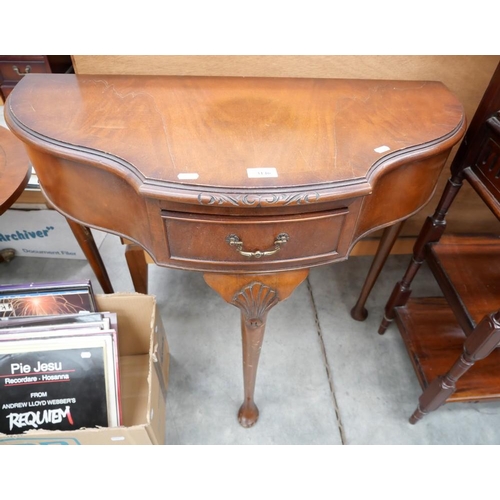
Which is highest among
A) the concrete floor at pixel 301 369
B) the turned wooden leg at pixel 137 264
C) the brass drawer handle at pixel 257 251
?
the brass drawer handle at pixel 257 251

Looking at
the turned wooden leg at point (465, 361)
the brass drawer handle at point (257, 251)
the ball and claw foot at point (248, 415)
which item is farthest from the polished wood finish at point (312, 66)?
the ball and claw foot at point (248, 415)

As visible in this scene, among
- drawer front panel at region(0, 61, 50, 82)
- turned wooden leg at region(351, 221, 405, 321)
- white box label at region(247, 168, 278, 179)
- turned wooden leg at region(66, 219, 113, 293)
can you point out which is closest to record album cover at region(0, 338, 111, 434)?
turned wooden leg at region(66, 219, 113, 293)

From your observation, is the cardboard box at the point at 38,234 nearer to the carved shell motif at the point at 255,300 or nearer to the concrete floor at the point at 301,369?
the concrete floor at the point at 301,369

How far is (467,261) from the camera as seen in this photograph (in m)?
1.04

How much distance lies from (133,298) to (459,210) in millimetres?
1043

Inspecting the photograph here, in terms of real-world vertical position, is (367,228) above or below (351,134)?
below

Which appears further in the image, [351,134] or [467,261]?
[467,261]

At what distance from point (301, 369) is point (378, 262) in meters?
0.40

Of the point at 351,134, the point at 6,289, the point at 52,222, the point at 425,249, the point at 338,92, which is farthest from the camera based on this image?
the point at 52,222

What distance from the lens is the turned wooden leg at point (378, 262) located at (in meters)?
1.07

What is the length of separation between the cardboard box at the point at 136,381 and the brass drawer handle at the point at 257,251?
393 mm

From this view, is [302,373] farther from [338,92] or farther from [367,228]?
[338,92]
